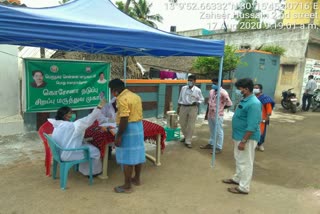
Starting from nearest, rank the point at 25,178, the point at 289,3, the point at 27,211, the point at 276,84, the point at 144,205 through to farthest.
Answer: the point at 27,211, the point at 144,205, the point at 25,178, the point at 276,84, the point at 289,3

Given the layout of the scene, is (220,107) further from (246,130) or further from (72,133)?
(72,133)

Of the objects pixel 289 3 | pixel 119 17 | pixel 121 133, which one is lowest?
pixel 121 133

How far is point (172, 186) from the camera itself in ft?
12.6

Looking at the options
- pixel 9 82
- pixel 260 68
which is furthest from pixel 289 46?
pixel 9 82

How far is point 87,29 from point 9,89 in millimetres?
4125

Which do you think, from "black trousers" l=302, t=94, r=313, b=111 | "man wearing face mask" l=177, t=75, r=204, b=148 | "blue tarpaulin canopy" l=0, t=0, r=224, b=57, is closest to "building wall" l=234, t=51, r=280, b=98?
"black trousers" l=302, t=94, r=313, b=111

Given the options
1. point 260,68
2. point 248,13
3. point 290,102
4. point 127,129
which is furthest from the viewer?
point 248,13

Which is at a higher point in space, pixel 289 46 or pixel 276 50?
pixel 289 46

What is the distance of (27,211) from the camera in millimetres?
3000

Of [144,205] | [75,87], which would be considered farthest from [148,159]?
[75,87]

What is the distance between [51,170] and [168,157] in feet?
6.63

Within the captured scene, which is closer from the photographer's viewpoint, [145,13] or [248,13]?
[145,13]

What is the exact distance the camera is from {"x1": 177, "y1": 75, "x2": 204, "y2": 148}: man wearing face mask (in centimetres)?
556

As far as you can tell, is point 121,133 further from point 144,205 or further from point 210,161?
point 210,161
